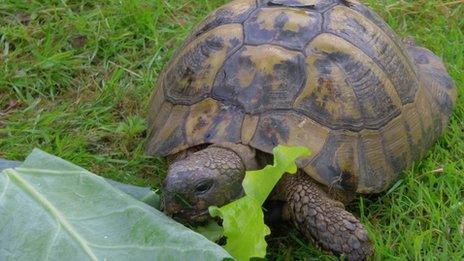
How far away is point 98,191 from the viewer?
263 cm

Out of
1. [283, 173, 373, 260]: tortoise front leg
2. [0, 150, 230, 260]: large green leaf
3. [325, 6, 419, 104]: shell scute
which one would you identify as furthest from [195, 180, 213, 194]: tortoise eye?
[325, 6, 419, 104]: shell scute

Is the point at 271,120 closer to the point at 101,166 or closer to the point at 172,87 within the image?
the point at 172,87

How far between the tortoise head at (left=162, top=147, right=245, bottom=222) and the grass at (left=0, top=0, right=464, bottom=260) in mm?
322

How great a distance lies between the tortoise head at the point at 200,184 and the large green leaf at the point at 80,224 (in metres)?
0.10

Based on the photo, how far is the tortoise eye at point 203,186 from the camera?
270 cm

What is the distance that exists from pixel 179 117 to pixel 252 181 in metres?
0.62

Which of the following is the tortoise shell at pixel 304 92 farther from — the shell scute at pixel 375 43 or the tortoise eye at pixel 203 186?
the tortoise eye at pixel 203 186

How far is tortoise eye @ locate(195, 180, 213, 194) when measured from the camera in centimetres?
270

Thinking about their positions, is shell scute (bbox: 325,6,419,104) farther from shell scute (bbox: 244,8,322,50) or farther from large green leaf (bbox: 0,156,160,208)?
large green leaf (bbox: 0,156,160,208)

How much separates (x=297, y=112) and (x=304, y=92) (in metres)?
0.08

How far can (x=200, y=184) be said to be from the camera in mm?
2701

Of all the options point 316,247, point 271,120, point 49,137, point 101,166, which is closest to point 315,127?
point 271,120

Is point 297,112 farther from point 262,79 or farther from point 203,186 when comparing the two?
point 203,186

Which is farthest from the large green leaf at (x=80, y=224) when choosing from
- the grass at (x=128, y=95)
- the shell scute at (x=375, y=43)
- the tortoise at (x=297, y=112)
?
the shell scute at (x=375, y=43)
